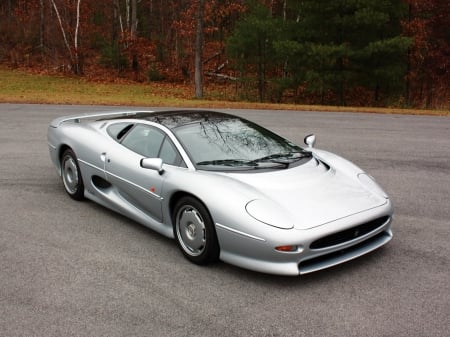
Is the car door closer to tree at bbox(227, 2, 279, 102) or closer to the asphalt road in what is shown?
the asphalt road

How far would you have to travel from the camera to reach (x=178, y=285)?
385cm

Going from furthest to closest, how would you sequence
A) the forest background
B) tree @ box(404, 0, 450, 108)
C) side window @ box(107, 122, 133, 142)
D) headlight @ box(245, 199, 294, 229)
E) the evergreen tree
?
tree @ box(404, 0, 450, 108), the forest background, the evergreen tree, side window @ box(107, 122, 133, 142), headlight @ box(245, 199, 294, 229)

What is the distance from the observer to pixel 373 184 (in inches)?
186

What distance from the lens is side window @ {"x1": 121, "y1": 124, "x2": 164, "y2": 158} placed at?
4.90 metres

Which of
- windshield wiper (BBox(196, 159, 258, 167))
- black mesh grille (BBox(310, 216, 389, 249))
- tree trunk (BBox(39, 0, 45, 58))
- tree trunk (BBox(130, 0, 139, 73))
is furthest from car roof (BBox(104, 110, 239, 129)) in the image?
tree trunk (BBox(39, 0, 45, 58))

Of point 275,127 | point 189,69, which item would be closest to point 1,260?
point 275,127

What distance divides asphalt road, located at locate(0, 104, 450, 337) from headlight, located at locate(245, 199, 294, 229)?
52 cm

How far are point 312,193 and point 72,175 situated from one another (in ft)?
10.6

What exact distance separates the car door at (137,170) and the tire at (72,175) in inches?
29.5

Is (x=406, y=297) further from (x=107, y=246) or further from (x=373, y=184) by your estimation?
(x=107, y=246)

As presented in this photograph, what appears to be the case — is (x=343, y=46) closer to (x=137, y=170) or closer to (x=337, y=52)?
(x=337, y=52)

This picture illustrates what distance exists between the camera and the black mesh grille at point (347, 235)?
12.3 ft

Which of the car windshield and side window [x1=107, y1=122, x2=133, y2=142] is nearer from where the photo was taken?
the car windshield

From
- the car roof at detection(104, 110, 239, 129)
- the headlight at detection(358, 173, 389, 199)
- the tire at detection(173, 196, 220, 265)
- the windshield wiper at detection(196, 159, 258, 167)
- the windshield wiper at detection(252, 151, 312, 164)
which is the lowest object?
the tire at detection(173, 196, 220, 265)
